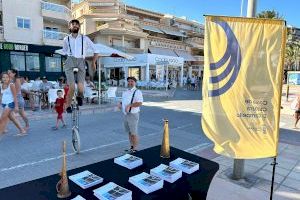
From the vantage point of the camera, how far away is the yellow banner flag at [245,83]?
10.2 ft

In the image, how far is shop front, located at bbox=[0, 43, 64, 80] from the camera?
2283 cm

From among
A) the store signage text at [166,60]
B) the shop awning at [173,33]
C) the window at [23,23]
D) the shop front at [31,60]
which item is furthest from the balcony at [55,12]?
the shop awning at [173,33]

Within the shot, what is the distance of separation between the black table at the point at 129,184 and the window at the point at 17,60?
24.3 meters

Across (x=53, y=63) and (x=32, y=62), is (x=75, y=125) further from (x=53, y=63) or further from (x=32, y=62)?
(x=53, y=63)

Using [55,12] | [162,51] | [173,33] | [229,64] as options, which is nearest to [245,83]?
[229,64]

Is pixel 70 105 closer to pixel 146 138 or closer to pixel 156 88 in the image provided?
pixel 146 138

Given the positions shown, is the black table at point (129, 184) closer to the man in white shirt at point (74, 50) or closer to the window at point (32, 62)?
the man in white shirt at point (74, 50)

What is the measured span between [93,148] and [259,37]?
440 centimetres

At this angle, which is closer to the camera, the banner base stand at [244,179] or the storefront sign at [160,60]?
the banner base stand at [244,179]

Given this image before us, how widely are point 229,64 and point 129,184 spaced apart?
1950 mm

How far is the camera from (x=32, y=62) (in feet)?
81.9

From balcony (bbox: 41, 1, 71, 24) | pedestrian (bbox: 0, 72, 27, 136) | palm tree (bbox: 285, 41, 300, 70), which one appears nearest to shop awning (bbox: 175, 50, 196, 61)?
balcony (bbox: 41, 1, 71, 24)

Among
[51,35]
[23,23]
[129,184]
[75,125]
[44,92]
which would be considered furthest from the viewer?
[51,35]

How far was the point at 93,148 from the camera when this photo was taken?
6.01 m
